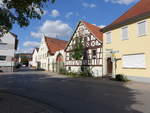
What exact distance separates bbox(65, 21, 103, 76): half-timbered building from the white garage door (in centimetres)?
456

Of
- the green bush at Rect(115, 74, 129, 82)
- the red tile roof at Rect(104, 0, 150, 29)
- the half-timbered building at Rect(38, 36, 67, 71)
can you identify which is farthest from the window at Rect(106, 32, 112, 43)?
the half-timbered building at Rect(38, 36, 67, 71)

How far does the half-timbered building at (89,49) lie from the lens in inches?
919

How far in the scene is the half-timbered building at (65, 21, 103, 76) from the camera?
23.3 meters

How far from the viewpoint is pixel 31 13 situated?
727 cm

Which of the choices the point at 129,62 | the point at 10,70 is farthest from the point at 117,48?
the point at 10,70

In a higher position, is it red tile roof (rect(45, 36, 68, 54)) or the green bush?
red tile roof (rect(45, 36, 68, 54))

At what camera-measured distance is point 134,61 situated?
17688mm

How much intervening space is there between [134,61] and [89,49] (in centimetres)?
862

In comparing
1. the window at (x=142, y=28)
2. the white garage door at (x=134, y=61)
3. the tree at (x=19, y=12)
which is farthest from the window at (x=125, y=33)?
the tree at (x=19, y=12)

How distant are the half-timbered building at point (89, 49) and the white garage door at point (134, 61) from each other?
180 inches

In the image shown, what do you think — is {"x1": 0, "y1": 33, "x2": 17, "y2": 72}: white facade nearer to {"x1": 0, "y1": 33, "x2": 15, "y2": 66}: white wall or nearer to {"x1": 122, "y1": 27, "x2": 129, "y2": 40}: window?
{"x1": 0, "y1": 33, "x2": 15, "y2": 66}: white wall

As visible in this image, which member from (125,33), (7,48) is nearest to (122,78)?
(125,33)

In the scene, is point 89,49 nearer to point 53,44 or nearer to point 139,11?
point 139,11

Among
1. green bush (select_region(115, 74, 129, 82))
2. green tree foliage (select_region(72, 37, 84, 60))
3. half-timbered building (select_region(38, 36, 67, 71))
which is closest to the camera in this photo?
green bush (select_region(115, 74, 129, 82))
